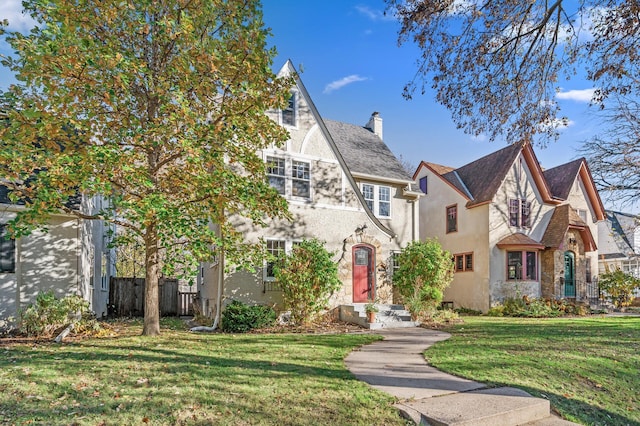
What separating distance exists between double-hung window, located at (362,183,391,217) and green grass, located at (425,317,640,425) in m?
6.83

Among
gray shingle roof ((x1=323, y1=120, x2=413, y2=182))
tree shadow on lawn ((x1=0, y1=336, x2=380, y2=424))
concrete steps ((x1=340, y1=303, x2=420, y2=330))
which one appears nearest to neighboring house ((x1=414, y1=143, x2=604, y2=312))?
gray shingle roof ((x1=323, y1=120, x2=413, y2=182))

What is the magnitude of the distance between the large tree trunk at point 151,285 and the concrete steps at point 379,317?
6110mm

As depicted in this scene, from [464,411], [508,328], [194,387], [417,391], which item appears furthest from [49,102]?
[508,328]

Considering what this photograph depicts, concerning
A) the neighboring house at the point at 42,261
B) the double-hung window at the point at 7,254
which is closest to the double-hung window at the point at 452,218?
the neighboring house at the point at 42,261

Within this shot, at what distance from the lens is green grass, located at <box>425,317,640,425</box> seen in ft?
19.1

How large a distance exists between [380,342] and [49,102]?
28.4ft

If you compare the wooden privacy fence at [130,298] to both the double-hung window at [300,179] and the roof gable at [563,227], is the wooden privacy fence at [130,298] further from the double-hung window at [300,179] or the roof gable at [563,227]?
the roof gable at [563,227]

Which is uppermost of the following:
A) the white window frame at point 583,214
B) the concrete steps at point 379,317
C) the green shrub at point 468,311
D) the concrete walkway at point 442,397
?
the white window frame at point 583,214

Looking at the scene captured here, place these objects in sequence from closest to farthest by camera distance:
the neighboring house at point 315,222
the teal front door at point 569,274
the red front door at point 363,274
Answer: the neighboring house at point 315,222
the red front door at point 363,274
the teal front door at point 569,274

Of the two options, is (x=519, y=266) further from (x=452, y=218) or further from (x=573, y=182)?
(x=573, y=182)

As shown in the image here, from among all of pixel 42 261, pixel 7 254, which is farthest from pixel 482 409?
pixel 7 254

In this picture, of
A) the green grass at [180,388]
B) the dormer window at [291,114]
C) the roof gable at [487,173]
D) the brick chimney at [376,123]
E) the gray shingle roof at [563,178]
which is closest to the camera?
the green grass at [180,388]

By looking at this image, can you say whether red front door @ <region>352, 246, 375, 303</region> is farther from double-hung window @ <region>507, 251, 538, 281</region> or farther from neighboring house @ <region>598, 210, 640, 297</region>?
neighboring house @ <region>598, 210, 640, 297</region>

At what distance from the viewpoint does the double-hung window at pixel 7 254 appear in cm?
1039
